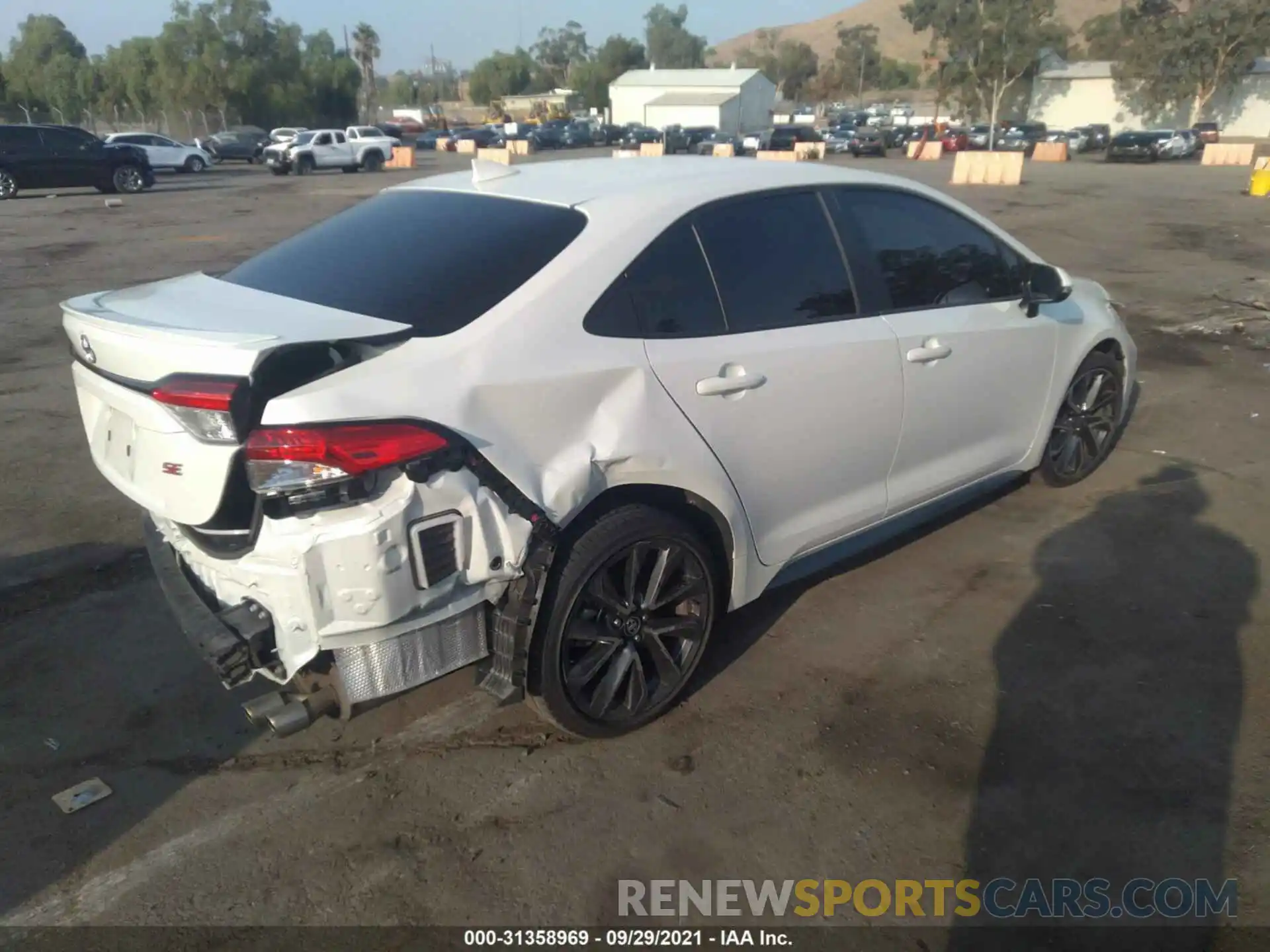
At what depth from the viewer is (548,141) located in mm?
56250

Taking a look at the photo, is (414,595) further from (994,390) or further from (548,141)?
(548,141)

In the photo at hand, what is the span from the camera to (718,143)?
44.6 meters

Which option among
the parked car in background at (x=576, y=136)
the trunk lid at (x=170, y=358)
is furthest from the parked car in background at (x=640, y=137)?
the trunk lid at (x=170, y=358)

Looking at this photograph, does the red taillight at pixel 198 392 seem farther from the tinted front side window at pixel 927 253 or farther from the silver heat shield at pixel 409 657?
the tinted front side window at pixel 927 253

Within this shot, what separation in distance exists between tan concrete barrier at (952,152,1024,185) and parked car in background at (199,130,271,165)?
3201cm

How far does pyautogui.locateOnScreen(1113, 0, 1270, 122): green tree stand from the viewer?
5347cm

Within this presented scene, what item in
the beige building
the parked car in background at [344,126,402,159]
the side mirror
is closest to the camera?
the side mirror

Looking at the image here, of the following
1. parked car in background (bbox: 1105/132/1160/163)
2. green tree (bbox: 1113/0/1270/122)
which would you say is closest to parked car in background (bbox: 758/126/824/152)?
parked car in background (bbox: 1105/132/1160/163)

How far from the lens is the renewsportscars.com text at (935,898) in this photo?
2.58 metres

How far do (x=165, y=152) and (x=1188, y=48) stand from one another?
180 ft

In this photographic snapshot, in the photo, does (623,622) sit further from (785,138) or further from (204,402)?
(785,138)

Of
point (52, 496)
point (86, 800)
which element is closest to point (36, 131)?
point (52, 496)

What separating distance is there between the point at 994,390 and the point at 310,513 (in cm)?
307

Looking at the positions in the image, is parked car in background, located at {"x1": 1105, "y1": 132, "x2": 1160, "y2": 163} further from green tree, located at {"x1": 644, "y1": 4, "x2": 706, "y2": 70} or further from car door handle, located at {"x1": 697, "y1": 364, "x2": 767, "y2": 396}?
green tree, located at {"x1": 644, "y1": 4, "x2": 706, "y2": 70}
